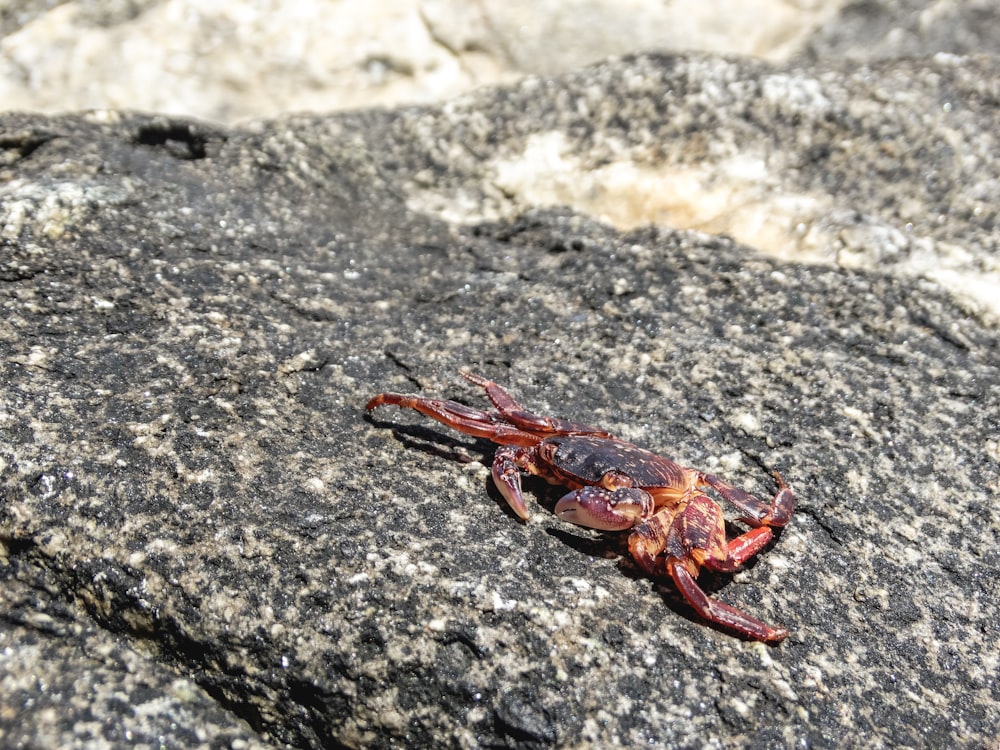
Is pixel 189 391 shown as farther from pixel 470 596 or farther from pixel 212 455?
pixel 470 596

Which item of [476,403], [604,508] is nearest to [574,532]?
[604,508]

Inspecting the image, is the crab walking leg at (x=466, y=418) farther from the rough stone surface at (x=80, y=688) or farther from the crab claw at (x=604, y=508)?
the rough stone surface at (x=80, y=688)

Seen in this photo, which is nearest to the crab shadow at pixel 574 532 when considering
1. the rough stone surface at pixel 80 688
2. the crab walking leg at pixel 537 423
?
the crab walking leg at pixel 537 423

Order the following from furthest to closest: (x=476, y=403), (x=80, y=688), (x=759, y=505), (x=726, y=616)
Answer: (x=476, y=403), (x=759, y=505), (x=726, y=616), (x=80, y=688)

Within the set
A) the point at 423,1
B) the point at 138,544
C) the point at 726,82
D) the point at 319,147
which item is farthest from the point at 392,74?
the point at 138,544

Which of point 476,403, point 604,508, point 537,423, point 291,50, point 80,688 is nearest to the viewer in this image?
point 80,688

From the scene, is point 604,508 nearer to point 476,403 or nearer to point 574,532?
point 574,532

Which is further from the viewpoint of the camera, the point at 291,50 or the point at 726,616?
the point at 291,50
